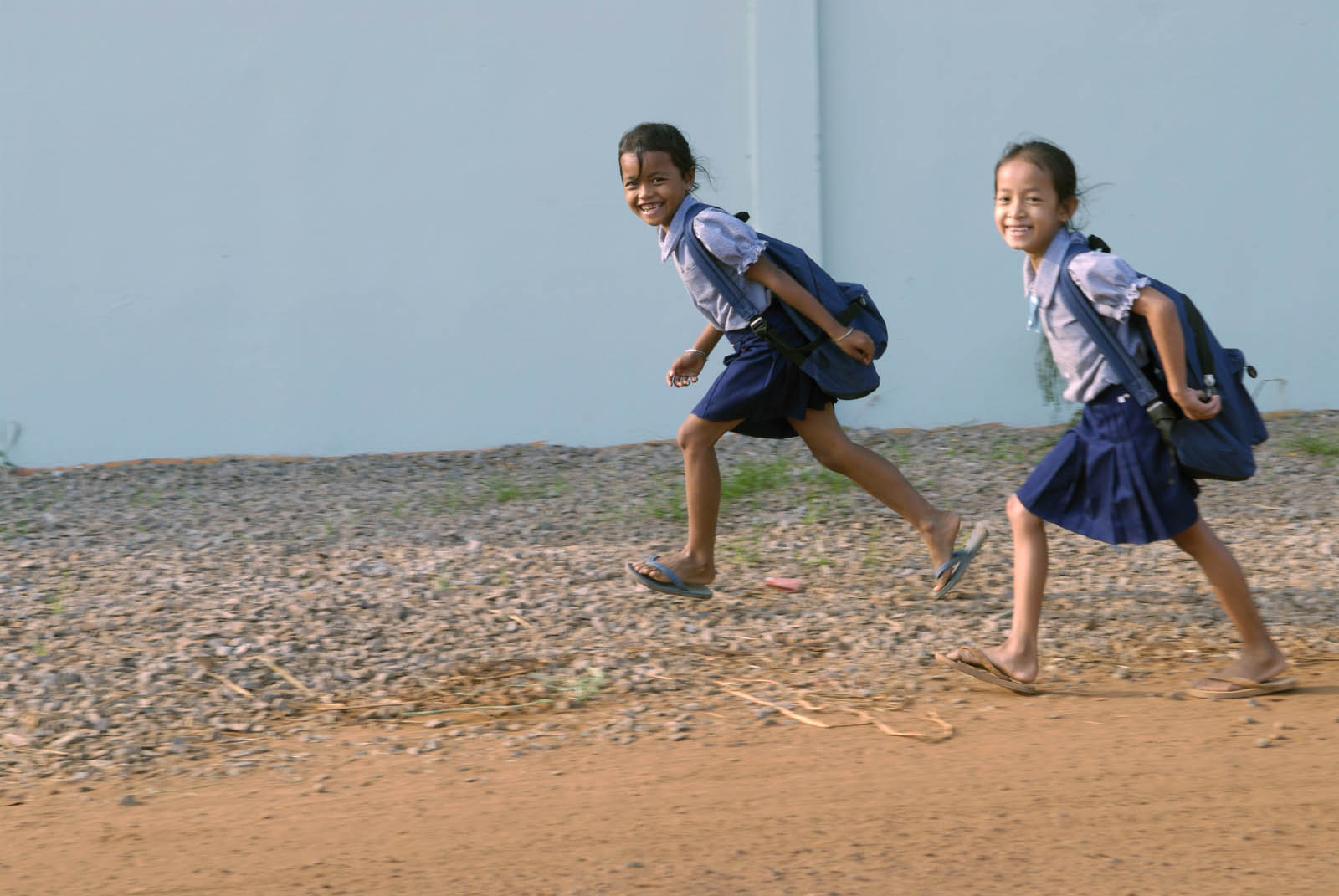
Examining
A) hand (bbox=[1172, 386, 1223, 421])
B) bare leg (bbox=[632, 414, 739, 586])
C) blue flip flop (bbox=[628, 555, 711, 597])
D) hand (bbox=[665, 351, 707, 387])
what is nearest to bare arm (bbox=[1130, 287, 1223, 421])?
hand (bbox=[1172, 386, 1223, 421])

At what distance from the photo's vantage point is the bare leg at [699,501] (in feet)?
13.9

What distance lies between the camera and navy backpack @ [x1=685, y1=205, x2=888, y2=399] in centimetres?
407

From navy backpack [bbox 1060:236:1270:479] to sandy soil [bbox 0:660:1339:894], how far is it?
2.13ft

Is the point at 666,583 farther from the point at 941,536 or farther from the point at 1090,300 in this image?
the point at 1090,300

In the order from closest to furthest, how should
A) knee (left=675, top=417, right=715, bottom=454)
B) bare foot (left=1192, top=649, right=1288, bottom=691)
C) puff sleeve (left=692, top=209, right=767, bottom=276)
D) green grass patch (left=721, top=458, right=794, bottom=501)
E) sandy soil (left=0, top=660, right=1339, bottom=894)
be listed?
sandy soil (left=0, top=660, right=1339, bottom=894), bare foot (left=1192, top=649, right=1288, bottom=691), puff sleeve (left=692, top=209, right=767, bottom=276), knee (left=675, top=417, right=715, bottom=454), green grass patch (left=721, top=458, right=794, bottom=501)

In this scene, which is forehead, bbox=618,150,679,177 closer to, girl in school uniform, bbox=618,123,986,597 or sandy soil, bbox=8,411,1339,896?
girl in school uniform, bbox=618,123,986,597

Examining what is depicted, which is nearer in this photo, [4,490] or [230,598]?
[230,598]

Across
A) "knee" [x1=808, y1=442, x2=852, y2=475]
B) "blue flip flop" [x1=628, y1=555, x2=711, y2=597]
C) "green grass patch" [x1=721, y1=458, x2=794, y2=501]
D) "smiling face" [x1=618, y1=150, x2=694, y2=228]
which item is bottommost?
"blue flip flop" [x1=628, y1=555, x2=711, y2=597]

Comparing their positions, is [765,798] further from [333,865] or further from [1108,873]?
[333,865]

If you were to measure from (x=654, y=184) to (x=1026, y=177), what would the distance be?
115 cm

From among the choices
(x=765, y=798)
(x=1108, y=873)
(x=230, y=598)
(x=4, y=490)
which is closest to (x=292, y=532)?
(x=230, y=598)

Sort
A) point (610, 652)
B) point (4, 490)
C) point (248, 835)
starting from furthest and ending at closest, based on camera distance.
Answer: point (4, 490) → point (610, 652) → point (248, 835)

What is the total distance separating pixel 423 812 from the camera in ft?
9.67

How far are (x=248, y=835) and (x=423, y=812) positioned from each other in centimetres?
37
